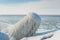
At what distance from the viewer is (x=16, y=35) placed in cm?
341

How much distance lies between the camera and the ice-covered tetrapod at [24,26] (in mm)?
3408

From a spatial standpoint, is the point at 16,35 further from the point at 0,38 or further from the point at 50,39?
the point at 0,38

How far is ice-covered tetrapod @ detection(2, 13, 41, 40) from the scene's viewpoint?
341 cm

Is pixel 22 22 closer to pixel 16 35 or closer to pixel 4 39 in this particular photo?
pixel 16 35

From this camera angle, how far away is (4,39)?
5.02ft

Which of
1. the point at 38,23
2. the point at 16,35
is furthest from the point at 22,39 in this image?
the point at 38,23

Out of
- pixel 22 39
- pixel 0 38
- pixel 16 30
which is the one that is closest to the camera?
pixel 0 38

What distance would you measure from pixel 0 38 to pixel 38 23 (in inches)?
81.2

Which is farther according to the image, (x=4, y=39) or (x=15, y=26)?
(x=15, y=26)

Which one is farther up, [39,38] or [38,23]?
[38,23]

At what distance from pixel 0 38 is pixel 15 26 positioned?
1.93 metres

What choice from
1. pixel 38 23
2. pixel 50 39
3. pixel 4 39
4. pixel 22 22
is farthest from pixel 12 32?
pixel 4 39

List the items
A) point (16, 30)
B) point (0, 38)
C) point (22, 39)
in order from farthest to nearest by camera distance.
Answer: point (16, 30)
point (22, 39)
point (0, 38)

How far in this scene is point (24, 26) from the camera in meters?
3.44
